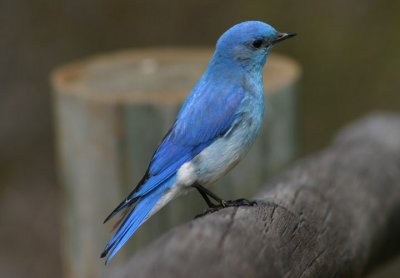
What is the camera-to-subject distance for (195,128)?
290 centimetres

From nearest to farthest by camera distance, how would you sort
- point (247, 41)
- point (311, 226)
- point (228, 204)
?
point (311, 226), point (228, 204), point (247, 41)

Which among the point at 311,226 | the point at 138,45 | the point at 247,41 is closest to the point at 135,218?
the point at 311,226

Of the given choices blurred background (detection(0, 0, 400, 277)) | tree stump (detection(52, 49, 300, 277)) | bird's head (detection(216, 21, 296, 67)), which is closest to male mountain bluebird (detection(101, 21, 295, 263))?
bird's head (detection(216, 21, 296, 67))

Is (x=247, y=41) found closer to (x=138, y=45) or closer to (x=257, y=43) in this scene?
(x=257, y=43)

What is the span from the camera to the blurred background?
7.62m

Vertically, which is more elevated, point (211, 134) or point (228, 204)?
point (211, 134)

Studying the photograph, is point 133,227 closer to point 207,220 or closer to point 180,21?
Result: point 207,220

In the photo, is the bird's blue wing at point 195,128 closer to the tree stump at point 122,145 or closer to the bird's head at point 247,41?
the bird's head at point 247,41

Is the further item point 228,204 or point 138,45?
point 138,45

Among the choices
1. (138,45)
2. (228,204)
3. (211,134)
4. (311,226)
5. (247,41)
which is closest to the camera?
(311,226)

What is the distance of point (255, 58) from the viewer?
3096mm

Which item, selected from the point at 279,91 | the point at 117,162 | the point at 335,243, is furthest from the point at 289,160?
the point at 335,243

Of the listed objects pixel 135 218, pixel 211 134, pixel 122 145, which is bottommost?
pixel 122 145

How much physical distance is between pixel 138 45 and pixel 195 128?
5.25 m
